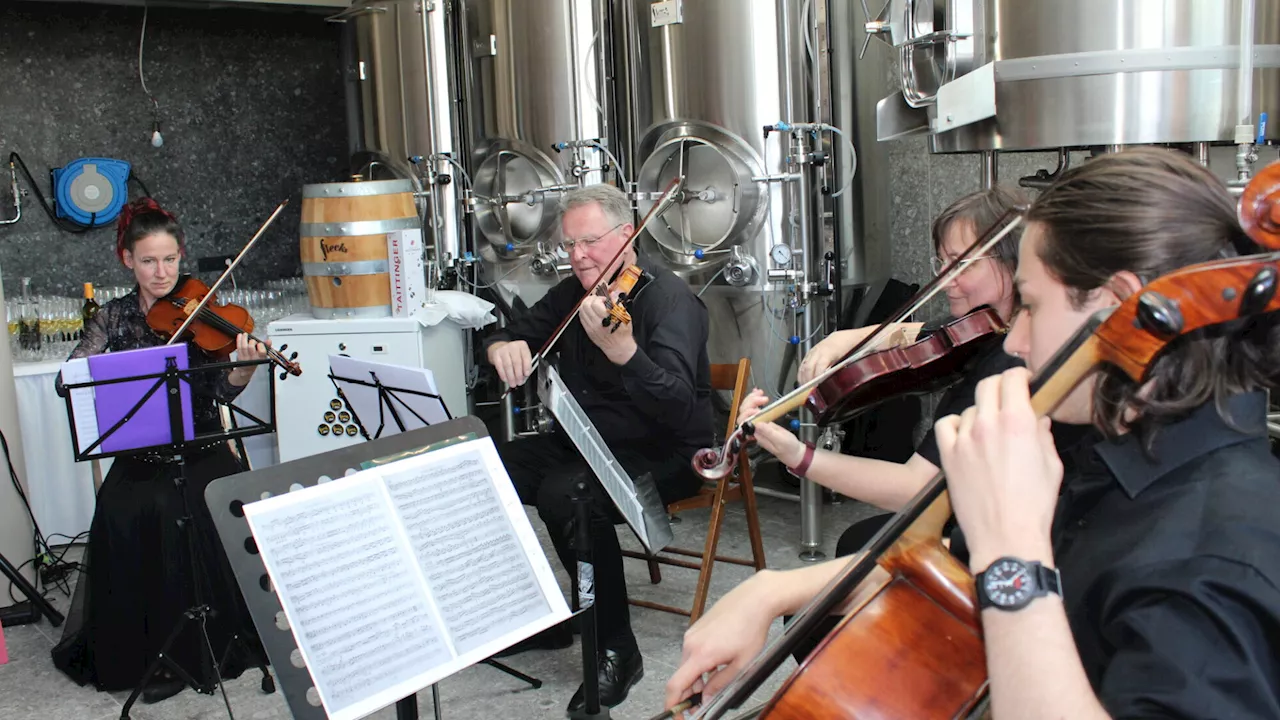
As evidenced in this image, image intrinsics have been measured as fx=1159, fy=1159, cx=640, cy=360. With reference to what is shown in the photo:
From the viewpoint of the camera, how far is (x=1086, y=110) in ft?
9.10

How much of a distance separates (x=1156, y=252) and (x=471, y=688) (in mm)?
2336

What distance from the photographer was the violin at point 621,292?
10.5 ft

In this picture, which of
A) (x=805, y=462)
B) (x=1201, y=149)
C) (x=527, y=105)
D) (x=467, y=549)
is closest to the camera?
(x=467, y=549)

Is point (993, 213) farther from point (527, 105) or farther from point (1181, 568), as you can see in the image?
point (527, 105)

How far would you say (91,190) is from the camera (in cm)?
571

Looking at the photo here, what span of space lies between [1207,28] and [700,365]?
5.35 feet

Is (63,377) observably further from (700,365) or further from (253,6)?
(253,6)

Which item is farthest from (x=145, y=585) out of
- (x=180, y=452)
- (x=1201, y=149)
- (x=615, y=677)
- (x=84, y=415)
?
(x=1201, y=149)

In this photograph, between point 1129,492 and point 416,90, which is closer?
point 1129,492

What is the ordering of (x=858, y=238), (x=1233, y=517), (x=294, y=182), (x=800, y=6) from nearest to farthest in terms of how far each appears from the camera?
(x=1233, y=517) → (x=800, y=6) → (x=858, y=238) → (x=294, y=182)

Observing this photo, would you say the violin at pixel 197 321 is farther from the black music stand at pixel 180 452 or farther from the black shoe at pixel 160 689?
the black shoe at pixel 160 689

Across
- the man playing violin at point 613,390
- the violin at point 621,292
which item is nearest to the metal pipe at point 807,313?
the man playing violin at point 613,390

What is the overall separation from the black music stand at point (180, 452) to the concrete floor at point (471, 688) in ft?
0.20

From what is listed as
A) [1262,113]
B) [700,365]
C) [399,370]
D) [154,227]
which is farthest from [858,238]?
[154,227]
